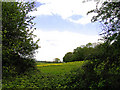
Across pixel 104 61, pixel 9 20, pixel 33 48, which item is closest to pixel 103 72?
pixel 104 61

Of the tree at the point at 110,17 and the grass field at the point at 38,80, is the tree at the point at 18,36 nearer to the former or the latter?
the grass field at the point at 38,80

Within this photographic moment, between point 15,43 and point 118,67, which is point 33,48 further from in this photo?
point 118,67

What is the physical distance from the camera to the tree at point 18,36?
13.2 meters

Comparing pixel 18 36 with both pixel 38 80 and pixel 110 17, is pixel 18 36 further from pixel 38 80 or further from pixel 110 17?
pixel 110 17

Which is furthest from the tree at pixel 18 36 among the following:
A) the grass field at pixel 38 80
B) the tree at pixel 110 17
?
the tree at pixel 110 17

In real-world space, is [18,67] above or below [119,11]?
below

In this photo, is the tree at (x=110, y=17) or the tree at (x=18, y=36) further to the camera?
the tree at (x=18, y=36)

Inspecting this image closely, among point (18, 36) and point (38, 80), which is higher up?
point (18, 36)

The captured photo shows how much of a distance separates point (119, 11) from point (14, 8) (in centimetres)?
1039

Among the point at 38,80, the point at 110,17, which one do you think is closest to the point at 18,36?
the point at 38,80

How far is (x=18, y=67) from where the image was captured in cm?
1399

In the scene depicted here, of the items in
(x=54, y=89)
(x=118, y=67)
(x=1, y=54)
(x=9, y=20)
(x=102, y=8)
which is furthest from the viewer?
(x=9, y=20)

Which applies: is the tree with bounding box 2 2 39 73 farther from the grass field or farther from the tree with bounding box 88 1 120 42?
the tree with bounding box 88 1 120 42

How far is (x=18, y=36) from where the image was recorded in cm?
1410
